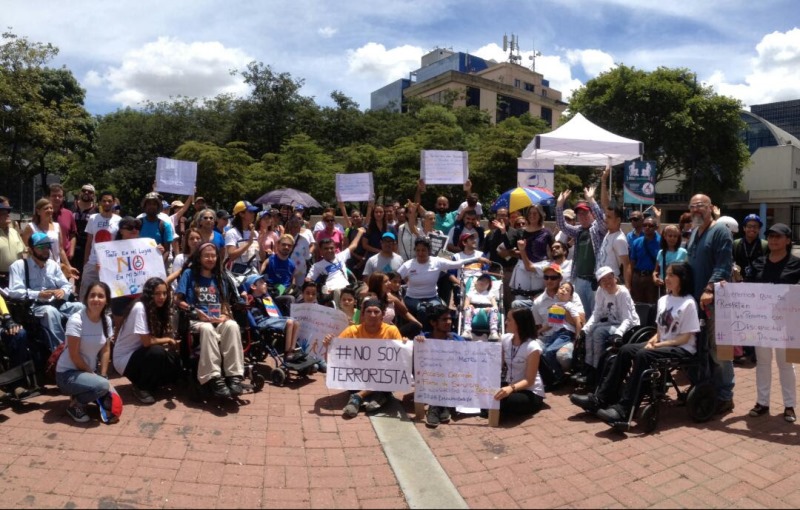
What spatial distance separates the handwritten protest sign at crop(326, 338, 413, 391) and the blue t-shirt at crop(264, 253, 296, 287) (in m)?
2.40

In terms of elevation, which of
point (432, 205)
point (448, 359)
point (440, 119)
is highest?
point (440, 119)

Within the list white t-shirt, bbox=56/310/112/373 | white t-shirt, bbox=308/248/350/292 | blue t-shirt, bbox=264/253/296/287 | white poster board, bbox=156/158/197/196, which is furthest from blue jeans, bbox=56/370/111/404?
white poster board, bbox=156/158/197/196

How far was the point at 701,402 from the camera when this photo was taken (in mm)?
5652

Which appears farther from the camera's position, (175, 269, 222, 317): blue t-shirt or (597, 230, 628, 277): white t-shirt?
(597, 230, 628, 277): white t-shirt

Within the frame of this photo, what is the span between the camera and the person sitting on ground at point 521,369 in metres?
5.86

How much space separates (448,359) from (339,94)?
34.4m

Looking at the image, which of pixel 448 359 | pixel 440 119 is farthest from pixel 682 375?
pixel 440 119

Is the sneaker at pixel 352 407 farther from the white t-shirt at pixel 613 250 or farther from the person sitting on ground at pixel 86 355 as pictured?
the white t-shirt at pixel 613 250

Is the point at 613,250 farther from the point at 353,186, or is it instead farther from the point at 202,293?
the point at 353,186

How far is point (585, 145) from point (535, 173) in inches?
44.6

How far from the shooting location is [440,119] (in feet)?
120

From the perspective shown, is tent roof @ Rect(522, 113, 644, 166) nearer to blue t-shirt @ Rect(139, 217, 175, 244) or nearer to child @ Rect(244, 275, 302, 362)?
child @ Rect(244, 275, 302, 362)

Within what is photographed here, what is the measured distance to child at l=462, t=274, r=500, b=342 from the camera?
7410mm

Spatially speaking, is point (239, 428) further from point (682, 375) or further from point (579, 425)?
point (682, 375)
